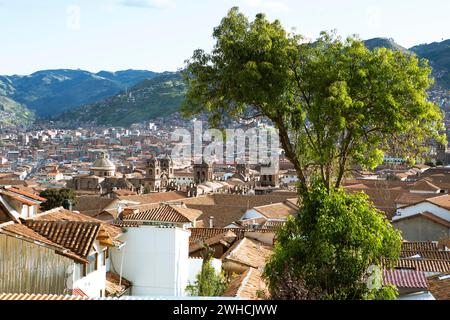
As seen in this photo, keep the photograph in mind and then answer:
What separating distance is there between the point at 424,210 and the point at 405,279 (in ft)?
80.3

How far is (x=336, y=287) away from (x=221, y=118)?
12.2ft

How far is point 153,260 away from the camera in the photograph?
14.1 metres

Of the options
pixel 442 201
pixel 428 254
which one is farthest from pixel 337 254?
pixel 442 201

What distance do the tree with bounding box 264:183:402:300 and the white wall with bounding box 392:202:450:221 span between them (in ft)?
88.8

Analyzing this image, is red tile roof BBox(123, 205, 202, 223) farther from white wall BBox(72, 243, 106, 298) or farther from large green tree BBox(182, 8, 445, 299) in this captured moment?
large green tree BBox(182, 8, 445, 299)

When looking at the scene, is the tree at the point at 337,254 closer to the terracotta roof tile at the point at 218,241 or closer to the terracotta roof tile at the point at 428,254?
the terracotta roof tile at the point at 218,241

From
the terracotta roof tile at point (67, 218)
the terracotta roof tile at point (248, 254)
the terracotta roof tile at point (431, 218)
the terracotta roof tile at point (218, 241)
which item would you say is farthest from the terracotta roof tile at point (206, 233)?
the terracotta roof tile at point (431, 218)

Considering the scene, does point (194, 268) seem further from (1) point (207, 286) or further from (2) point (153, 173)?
(2) point (153, 173)

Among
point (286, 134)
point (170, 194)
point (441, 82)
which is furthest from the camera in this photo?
point (441, 82)

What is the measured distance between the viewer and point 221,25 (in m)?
10.9

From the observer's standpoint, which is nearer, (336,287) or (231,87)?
(336,287)
